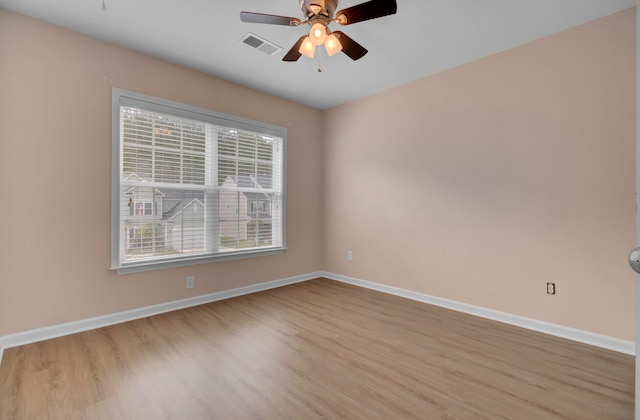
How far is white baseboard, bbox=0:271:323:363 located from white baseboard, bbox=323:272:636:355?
1.83 meters

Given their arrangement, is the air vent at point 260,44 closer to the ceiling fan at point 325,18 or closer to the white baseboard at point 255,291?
the ceiling fan at point 325,18

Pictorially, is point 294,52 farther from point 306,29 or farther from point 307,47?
point 306,29

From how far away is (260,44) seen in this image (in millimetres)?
2852

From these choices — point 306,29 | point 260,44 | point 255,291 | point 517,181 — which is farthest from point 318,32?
point 255,291

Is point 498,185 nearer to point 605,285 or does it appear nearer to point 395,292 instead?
point 605,285

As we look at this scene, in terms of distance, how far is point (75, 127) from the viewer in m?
2.66

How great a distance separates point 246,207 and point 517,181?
314 centimetres

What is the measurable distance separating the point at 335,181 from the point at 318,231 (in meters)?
0.87

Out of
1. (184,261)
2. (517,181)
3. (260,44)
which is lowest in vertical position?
(184,261)

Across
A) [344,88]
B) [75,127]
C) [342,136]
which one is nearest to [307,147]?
[342,136]

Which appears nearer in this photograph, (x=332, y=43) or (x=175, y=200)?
(x=332, y=43)

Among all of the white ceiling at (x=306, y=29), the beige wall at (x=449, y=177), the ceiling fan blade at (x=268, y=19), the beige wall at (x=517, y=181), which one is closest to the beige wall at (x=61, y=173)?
the beige wall at (x=449, y=177)

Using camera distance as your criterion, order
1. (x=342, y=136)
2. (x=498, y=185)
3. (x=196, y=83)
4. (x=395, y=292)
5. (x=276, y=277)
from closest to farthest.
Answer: (x=498, y=185) → (x=196, y=83) → (x=395, y=292) → (x=276, y=277) → (x=342, y=136)

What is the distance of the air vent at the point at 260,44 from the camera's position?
8.96ft
